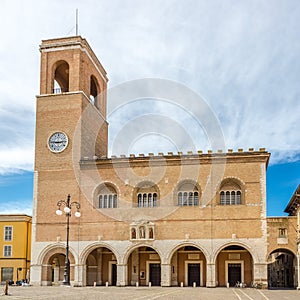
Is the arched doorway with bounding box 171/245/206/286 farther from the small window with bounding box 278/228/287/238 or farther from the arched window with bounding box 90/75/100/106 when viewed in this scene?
the arched window with bounding box 90/75/100/106

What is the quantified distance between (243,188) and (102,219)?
11116mm

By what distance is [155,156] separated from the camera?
1623 inches

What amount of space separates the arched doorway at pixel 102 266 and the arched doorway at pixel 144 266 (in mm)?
1667

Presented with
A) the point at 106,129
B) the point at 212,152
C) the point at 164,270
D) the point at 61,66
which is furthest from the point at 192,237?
the point at 61,66

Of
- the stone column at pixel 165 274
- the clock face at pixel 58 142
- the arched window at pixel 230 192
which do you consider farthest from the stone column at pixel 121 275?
the clock face at pixel 58 142

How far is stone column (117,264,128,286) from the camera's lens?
39.9 m

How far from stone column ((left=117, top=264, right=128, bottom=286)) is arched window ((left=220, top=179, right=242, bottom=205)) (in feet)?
29.5

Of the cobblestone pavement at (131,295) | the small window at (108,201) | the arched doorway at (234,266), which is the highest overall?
the small window at (108,201)

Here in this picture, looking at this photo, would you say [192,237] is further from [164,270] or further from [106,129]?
[106,129]

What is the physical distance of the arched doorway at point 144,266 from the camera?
4209cm

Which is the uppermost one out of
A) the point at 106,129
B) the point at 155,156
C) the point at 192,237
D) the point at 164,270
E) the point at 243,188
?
the point at 106,129

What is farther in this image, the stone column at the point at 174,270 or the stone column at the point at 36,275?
the stone column at the point at 174,270

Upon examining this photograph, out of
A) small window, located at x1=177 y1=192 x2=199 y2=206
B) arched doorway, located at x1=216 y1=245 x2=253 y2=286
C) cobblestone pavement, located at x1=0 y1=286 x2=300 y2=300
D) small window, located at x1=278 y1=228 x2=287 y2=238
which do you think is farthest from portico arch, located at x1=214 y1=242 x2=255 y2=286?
cobblestone pavement, located at x1=0 y1=286 x2=300 y2=300

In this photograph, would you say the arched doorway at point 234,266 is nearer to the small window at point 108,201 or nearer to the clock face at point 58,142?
the small window at point 108,201
